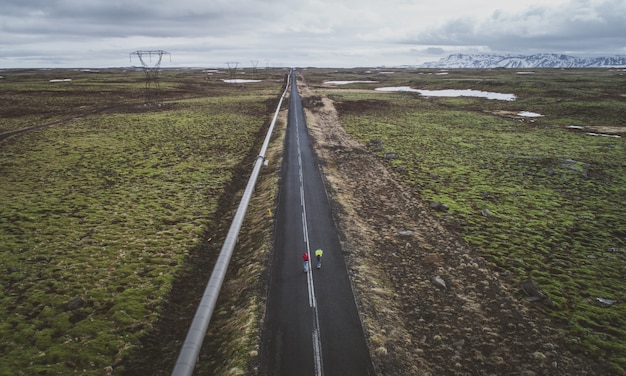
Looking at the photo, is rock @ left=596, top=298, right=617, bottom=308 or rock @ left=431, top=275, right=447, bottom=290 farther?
rock @ left=431, top=275, right=447, bottom=290

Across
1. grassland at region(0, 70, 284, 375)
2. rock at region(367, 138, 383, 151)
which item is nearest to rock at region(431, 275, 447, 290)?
grassland at region(0, 70, 284, 375)

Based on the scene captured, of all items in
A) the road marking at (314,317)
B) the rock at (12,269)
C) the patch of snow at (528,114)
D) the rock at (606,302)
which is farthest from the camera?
the patch of snow at (528,114)

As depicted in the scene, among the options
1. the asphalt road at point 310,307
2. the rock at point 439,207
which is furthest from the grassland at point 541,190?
the asphalt road at point 310,307

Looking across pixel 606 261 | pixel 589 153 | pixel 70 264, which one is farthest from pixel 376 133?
pixel 70 264

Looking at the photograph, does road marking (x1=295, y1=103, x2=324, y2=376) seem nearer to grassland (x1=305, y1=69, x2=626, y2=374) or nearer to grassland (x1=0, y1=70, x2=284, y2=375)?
grassland (x1=0, y1=70, x2=284, y2=375)

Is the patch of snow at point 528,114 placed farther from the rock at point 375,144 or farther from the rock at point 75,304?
the rock at point 75,304

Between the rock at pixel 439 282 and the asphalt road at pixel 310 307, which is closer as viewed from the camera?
the asphalt road at pixel 310 307

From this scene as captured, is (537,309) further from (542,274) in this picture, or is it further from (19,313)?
(19,313)
